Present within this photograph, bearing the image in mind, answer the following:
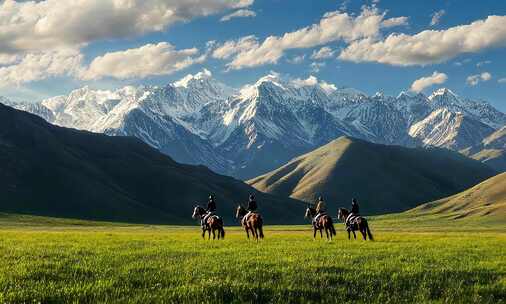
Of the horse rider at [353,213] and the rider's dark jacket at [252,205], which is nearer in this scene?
the horse rider at [353,213]

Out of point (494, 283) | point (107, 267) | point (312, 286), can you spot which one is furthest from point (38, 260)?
Result: point (494, 283)

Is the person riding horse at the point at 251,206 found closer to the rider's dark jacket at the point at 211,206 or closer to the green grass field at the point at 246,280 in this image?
the rider's dark jacket at the point at 211,206

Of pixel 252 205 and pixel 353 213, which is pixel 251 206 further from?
pixel 353 213

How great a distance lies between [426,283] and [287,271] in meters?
4.36

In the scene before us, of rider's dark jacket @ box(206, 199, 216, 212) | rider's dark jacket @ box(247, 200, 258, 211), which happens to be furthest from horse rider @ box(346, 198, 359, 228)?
rider's dark jacket @ box(206, 199, 216, 212)

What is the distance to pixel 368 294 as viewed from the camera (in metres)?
15.2

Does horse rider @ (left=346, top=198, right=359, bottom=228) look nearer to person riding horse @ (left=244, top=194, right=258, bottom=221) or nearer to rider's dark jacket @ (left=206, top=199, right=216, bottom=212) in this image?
person riding horse @ (left=244, top=194, right=258, bottom=221)

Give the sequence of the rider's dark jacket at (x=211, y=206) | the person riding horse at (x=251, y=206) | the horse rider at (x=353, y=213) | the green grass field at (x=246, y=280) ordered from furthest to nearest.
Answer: the rider's dark jacket at (x=211, y=206)
the person riding horse at (x=251, y=206)
the horse rider at (x=353, y=213)
the green grass field at (x=246, y=280)

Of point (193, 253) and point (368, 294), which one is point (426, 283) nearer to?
point (368, 294)

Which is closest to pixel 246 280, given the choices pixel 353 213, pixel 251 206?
pixel 251 206

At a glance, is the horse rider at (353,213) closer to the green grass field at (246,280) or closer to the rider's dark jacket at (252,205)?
the rider's dark jacket at (252,205)

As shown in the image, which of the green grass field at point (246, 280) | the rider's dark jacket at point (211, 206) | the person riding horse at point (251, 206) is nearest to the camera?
the green grass field at point (246, 280)

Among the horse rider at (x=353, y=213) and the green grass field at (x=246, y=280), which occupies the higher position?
the horse rider at (x=353, y=213)

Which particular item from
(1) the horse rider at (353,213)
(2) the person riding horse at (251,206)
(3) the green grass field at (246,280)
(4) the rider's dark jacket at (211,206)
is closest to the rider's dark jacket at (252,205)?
(2) the person riding horse at (251,206)
